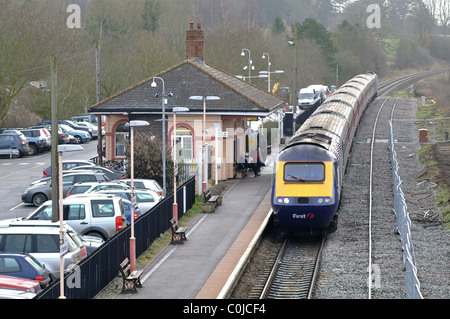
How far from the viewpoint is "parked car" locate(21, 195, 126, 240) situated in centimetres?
2378

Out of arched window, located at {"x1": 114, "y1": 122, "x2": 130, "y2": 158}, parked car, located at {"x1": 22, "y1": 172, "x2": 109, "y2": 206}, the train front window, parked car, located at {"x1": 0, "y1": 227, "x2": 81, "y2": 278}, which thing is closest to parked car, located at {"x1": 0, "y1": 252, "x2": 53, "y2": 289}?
parked car, located at {"x1": 0, "y1": 227, "x2": 81, "y2": 278}

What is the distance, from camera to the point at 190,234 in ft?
84.9

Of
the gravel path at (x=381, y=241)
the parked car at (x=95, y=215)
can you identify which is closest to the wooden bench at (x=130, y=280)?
the parked car at (x=95, y=215)

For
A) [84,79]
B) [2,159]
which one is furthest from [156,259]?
[84,79]

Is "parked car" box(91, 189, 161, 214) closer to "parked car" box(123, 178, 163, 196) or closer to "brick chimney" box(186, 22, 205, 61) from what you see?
"parked car" box(123, 178, 163, 196)

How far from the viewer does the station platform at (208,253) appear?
1916 cm

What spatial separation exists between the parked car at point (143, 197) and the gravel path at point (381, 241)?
6.52 metres

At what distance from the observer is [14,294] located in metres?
15.9

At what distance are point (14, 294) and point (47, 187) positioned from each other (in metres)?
16.4

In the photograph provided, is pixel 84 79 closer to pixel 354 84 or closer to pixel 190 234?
pixel 354 84

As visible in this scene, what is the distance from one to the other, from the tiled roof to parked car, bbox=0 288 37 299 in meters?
21.2

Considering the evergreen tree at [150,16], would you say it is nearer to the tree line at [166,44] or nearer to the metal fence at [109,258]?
the tree line at [166,44]

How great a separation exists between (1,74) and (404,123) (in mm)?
27871

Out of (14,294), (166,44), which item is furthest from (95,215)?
(166,44)
